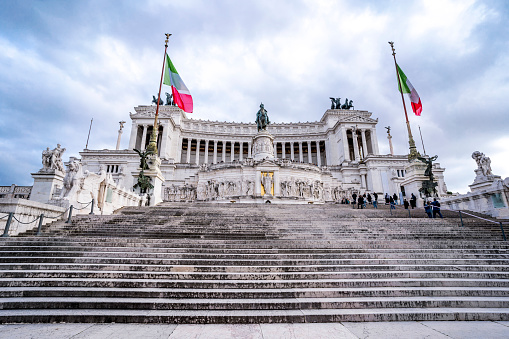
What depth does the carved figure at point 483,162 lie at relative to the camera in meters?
16.4

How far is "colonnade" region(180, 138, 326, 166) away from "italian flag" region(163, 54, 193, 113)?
39981mm

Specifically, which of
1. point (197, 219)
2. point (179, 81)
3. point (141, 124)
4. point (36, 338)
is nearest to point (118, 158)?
point (141, 124)

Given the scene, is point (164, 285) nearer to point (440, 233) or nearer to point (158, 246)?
point (158, 246)

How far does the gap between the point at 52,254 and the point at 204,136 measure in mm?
58085

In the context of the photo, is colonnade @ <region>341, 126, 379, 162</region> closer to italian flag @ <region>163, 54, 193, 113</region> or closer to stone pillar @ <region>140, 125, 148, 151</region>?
italian flag @ <region>163, 54, 193, 113</region>

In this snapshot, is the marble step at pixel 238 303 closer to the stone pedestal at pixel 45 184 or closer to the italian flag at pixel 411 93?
the stone pedestal at pixel 45 184

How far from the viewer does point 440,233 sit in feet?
33.8

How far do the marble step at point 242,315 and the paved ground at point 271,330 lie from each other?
Answer: 14cm

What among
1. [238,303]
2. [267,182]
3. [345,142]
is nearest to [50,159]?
[238,303]

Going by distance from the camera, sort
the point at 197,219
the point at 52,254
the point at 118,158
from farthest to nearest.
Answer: the point at 118,158, the point at 197,219, the point at 52,254

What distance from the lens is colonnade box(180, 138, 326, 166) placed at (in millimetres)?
63316

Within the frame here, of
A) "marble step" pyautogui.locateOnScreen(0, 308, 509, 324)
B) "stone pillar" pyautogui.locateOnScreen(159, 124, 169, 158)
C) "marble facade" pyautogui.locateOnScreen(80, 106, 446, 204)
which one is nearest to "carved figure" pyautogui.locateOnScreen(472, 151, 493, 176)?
"marble facade" pyautogui.locateOnScreen(80, 106, 446, 204)

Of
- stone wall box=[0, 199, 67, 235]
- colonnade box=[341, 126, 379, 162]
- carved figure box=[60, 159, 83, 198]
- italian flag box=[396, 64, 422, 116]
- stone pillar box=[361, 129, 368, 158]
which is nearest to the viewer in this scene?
stone wall box=[0, 199, 67, 235]

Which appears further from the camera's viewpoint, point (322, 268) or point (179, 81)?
point (179, 81)
